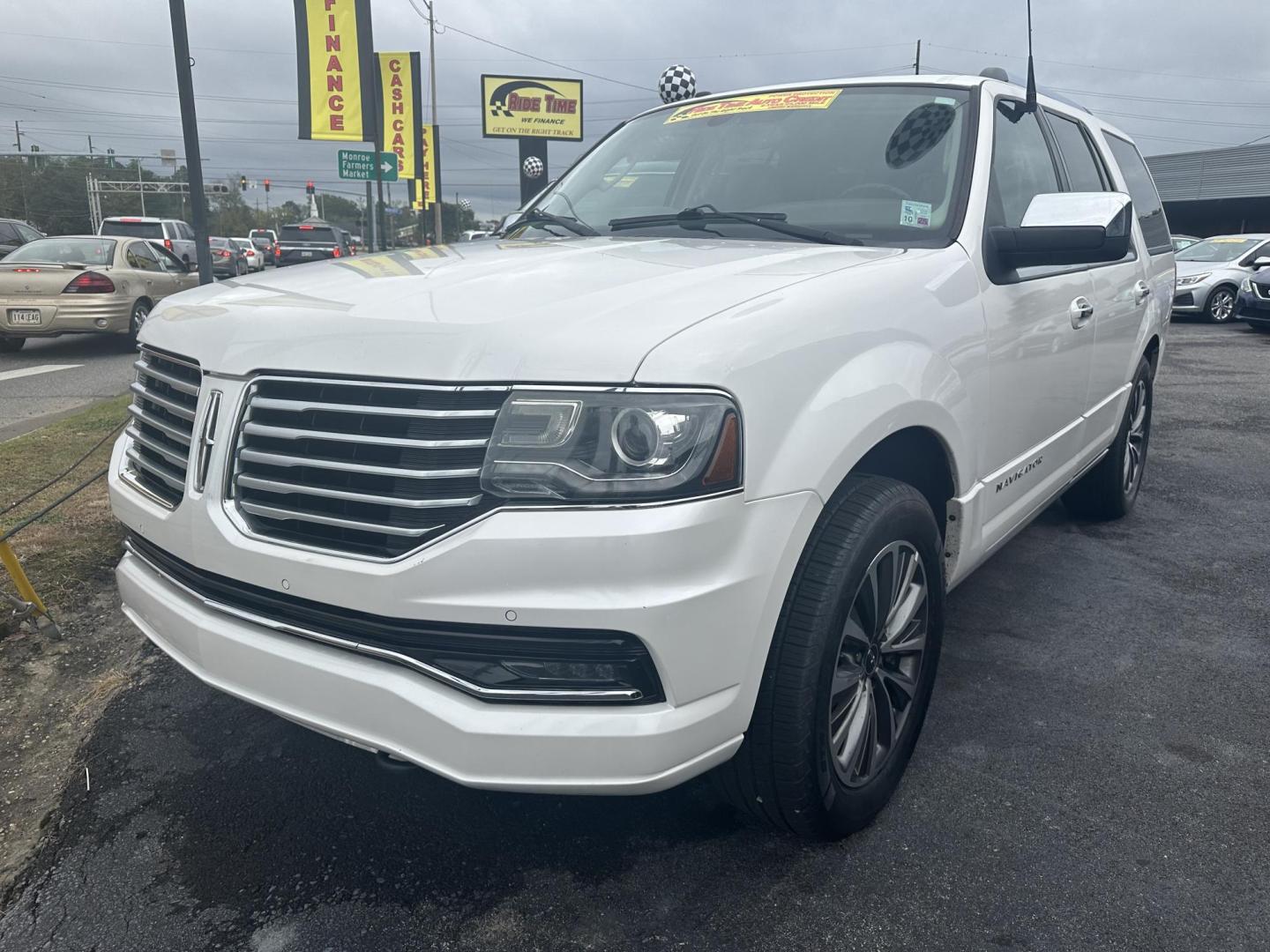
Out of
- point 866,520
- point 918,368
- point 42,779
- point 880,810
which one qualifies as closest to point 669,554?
point 866,520

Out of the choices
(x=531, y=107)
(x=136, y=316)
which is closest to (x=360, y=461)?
(x=136, y=316)

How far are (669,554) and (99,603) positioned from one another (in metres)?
2.93

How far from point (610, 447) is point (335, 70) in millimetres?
9462

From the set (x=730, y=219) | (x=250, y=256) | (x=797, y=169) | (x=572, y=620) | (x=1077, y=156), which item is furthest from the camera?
(x=250, y=256)

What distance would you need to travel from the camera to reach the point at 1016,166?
3.30 metres

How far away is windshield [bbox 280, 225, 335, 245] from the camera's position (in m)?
32.3

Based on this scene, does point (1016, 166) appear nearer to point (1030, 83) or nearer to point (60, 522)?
point (1030, 83)

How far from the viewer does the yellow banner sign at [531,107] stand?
29.5 meters

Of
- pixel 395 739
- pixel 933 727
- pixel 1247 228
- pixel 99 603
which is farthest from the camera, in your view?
pixel 1247 228

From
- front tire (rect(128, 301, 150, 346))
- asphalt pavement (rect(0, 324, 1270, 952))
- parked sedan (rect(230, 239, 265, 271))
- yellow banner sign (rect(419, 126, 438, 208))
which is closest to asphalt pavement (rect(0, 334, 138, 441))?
front tire (rect(128, 301, 150, 346))

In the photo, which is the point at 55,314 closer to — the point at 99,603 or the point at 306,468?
the point at 99,603

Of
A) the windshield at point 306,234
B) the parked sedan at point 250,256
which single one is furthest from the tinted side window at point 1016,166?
the parked sedan at point 250,256

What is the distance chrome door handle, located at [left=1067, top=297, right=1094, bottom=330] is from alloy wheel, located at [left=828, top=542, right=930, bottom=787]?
1413mm

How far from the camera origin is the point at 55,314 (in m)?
11.3
